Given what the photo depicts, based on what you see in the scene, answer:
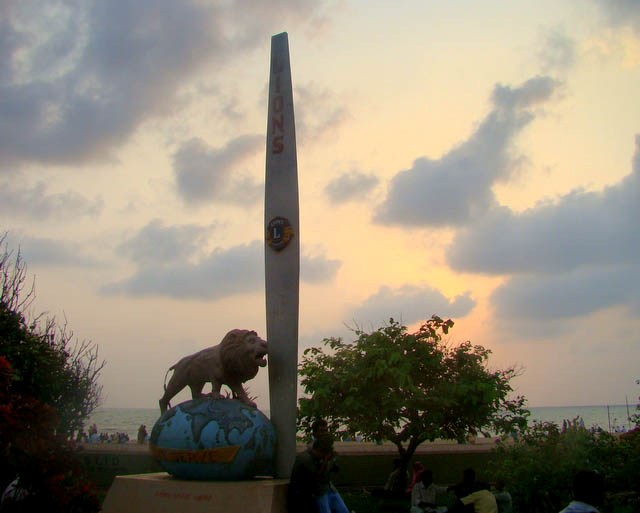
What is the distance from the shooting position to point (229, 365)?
33.5 feet

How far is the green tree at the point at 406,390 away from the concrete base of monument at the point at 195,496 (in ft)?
26.9

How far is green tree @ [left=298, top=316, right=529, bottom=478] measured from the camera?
56.6 feet

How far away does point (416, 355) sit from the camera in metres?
18.1

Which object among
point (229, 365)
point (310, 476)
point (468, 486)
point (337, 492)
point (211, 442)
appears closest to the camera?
point (310, 476)

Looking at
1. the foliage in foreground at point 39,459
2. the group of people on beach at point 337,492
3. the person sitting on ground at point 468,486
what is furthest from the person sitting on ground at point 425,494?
the foliage in foreground at point 39,459

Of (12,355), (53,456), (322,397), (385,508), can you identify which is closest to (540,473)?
(385,508)

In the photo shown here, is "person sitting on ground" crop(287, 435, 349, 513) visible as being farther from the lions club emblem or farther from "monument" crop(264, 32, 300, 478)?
the lions club emblem

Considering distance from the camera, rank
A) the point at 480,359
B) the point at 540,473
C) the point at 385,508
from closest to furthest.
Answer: the point at 540,473
the point at 385,508
the point at 480,359

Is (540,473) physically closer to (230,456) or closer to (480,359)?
(480,359)

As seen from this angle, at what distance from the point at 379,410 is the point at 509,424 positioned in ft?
12.0

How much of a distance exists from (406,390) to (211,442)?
9497mm

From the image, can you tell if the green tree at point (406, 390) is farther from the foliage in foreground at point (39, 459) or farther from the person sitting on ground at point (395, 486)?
the foliage in foreground at point (39, 459)

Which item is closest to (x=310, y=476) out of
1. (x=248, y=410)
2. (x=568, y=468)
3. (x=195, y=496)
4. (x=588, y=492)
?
(x=195, y=496)

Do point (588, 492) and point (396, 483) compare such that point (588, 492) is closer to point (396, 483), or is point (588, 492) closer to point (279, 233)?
point (279, 233)
